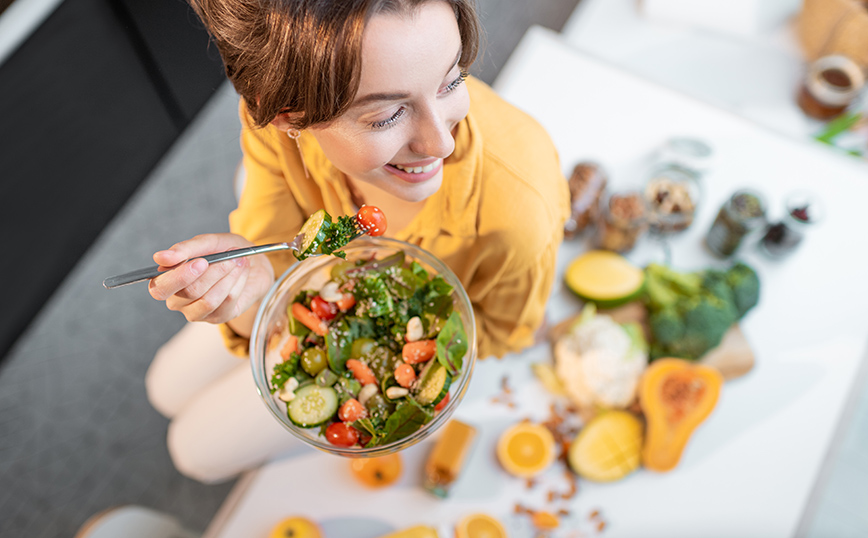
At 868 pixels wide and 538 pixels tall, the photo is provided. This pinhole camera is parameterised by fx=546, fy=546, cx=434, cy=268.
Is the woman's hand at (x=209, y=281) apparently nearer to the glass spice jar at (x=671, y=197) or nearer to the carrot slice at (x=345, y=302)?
the carrot slice at (x=345, y=302)

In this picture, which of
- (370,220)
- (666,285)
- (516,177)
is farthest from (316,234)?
(666,285)

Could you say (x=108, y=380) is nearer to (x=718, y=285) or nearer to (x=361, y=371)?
(x=361, y=371)

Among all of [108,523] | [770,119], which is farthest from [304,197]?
[770,119]

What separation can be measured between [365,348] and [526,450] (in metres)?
0.64

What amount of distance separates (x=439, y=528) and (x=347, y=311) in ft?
2.19

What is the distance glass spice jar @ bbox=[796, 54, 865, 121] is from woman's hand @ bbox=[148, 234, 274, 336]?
1.75 metres

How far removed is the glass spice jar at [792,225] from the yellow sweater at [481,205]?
716mm

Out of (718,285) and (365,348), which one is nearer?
(365,348)

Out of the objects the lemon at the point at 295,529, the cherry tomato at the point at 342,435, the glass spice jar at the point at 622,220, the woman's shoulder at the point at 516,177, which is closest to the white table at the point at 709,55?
the glass spice jar at the point at 622,220

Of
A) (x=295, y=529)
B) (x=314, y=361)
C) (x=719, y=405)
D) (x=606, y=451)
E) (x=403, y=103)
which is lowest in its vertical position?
(x=295, y=529)

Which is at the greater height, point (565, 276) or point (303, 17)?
point (303, 17)

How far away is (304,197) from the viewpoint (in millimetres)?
1163

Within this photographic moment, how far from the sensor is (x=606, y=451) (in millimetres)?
1300

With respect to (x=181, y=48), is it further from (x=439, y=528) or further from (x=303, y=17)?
(x=439, y=528)
